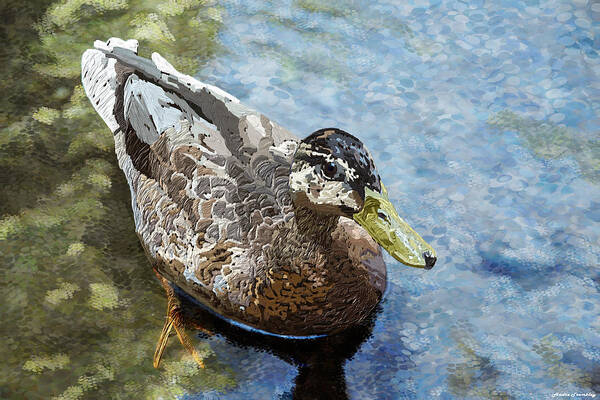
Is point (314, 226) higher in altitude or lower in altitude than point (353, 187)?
lower

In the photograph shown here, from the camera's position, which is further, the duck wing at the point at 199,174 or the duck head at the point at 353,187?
the duck wing at the point at 199,174

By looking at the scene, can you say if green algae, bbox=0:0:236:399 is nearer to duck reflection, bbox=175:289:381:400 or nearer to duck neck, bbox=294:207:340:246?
duck reflection, bbox=175:289:381:400

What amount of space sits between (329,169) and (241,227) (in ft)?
1.45

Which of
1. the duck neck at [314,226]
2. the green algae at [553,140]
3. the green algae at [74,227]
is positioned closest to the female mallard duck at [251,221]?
the duck neck at [314,226]

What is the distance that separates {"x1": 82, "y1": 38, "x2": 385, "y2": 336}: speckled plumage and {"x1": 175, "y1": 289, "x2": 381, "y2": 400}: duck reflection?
0.05m

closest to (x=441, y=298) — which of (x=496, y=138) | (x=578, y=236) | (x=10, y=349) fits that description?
(x=578, y=236)

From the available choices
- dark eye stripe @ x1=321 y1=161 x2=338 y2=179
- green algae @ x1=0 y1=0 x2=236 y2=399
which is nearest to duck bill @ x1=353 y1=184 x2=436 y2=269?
dark eye stripe @ x1=321 y1=161 x2=338 y2=179

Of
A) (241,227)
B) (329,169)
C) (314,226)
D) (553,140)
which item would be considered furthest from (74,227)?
(553,140)

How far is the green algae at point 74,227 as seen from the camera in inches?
110

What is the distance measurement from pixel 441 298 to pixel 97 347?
1.25 metres

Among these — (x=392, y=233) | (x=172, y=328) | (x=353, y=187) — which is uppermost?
(x=353, y=187)

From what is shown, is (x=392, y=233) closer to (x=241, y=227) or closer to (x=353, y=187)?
(x=353, y=187)

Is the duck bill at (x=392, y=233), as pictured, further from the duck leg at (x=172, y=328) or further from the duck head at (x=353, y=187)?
the duck leg at (x=172, y=328)

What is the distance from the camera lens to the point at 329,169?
252cm
